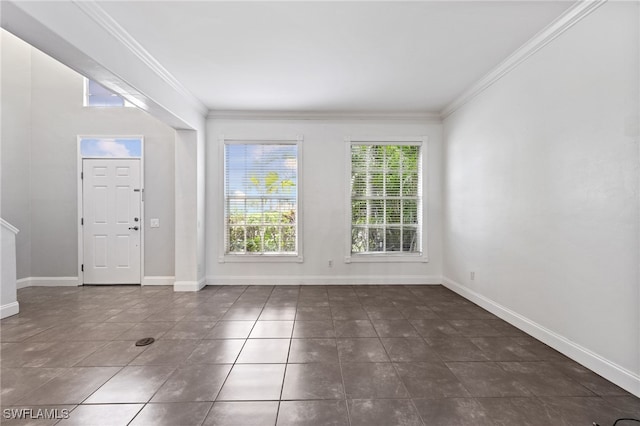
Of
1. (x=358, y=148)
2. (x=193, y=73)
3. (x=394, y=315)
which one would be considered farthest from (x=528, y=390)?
(x=193, y=73)

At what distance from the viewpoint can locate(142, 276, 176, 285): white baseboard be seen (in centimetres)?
494

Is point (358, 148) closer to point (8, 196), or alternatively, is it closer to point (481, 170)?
point (481, 170)

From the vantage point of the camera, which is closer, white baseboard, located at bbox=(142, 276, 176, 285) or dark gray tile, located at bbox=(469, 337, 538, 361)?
dark gray tile, located at bbox=(469, 337, 538, 361)

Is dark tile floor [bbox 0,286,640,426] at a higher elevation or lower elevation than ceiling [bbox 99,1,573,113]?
lower

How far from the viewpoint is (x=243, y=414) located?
180cm

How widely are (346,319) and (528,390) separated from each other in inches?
70.4

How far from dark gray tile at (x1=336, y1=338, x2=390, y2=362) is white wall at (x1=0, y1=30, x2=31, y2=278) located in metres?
5.57

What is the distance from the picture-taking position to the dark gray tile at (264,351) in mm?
2453

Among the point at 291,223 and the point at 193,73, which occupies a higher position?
the point at 193,73

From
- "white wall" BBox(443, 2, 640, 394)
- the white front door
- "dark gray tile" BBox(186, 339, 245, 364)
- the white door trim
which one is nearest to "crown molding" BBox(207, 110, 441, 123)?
"white wall" BBox(443, 2, 640, 394)

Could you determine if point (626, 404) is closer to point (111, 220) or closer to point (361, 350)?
point (361, 350)

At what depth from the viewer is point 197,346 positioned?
8.87 ft

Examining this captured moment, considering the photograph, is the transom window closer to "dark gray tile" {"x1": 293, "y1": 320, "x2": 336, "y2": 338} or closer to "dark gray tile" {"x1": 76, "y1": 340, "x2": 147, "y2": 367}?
"dark gray tile" {"x1": 76, "y1": 340, "x2": 147, "y2": 367}

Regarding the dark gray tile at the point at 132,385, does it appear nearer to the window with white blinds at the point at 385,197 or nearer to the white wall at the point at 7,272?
the white wall at the point at 7,272
